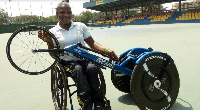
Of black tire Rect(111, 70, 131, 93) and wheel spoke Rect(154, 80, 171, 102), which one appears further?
black tire Rect(111, 70, 131, 93)

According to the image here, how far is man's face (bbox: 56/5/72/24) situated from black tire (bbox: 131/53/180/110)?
1068 mm

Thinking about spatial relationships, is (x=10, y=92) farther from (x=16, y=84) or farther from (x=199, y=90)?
(x=199, y=90)

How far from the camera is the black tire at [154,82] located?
2.24 meters

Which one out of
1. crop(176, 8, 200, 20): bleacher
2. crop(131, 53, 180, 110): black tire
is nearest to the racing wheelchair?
crop(131, 53, 180, 110): black tire

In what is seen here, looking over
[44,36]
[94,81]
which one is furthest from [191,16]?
Result: [44,36]

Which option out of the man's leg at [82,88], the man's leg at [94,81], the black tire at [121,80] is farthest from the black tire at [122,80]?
the man's leg at [82,88]

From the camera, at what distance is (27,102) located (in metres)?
3.26

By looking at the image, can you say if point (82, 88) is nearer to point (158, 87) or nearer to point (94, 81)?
point (94, 81)

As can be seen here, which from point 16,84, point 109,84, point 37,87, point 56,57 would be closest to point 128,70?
point 56,57

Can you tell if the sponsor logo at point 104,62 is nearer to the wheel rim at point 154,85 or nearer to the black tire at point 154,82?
the black tire at point 154,82

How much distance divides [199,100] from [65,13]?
2408 millimetres

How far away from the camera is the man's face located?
7.63ft

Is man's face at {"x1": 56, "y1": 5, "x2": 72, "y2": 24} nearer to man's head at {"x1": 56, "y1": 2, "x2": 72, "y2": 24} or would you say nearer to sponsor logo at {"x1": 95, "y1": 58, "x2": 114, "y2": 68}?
man's head at {"x1": 56, "y1": 2, "x2": 72, "y2": 24}

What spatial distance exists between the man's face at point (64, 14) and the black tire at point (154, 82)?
1068mm
